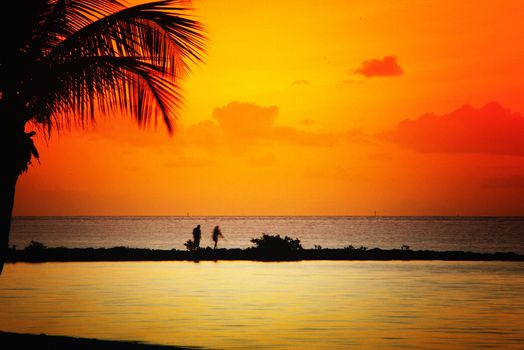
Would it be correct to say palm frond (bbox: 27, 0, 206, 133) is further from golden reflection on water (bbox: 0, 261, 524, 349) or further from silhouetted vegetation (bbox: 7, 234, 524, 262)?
silhouetted vegetation (bbox: 7, 234, 524, 262)

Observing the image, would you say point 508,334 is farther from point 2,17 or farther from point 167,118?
point 2,17

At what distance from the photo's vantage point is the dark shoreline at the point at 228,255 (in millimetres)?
42969

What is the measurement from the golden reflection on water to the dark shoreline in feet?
24.1

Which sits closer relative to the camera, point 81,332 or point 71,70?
point 71,70

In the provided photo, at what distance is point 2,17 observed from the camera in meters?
11.3

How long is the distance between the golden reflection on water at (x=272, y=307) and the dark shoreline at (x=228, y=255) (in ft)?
24.1

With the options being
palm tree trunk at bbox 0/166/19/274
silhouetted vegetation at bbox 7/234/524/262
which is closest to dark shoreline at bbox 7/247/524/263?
silhouetted vegetation at bbox 7/234/524/262

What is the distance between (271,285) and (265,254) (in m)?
17.5

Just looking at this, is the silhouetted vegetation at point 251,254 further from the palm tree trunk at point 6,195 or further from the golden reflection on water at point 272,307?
the palm tree trunk at point 6,195

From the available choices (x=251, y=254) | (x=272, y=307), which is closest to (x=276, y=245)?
(x=251, y=254)

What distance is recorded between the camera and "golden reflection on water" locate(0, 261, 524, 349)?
16672 millimetres

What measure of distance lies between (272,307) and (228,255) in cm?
2290

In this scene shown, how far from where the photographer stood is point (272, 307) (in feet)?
70.3

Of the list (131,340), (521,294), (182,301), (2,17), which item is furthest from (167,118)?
(521,294)
